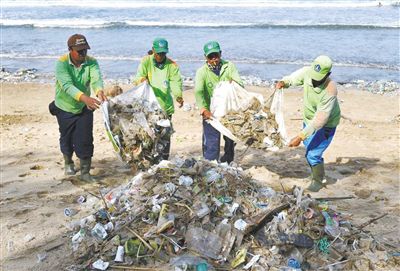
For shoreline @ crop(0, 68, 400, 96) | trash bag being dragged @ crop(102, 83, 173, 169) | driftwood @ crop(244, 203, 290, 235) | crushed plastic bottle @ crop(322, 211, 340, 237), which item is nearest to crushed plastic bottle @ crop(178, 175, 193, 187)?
driftwood @ crop(244, 203, 290, 235)

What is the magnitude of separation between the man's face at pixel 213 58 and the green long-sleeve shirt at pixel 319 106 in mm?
1041

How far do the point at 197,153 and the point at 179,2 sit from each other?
83.7ft

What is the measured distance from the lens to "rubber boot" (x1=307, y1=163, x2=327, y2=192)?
5.81 meters

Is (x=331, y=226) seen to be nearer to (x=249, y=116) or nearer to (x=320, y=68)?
(x=320, y=68)

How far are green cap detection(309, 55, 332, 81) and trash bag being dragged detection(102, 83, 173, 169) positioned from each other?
176cm

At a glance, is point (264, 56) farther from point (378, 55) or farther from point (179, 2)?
point (179, 2)

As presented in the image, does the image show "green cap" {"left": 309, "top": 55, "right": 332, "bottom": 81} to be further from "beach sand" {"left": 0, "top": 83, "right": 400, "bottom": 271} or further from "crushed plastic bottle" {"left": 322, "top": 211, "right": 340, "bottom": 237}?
"crushed plastic bottle" {"left": 322, "top": 211, "right": 340, "bottom": 237}

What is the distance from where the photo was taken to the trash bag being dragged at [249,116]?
5.70m

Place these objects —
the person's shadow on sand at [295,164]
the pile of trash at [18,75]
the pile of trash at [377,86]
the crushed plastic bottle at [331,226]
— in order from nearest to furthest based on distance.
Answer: the crushed plastic bottle at [331,226]
the person's shadow on sand at [295,164]
the pile of trash at [377,86]
the pile of trash at [18,75]

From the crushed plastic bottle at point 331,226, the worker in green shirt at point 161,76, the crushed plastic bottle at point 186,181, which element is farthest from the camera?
the worker in green shirt at point 161,76

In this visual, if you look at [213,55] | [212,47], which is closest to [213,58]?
[213,55]

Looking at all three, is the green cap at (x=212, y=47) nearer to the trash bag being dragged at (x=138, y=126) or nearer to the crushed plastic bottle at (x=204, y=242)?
the trash bag being dragged at (x=138, y=126)

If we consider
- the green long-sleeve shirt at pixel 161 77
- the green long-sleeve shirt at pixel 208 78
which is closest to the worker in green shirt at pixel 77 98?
the green long-sleeve shirt at pixel 161 77

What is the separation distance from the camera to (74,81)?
→ 5559 mm
